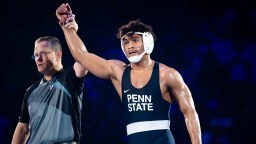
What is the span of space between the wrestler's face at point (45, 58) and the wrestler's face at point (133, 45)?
0.61m

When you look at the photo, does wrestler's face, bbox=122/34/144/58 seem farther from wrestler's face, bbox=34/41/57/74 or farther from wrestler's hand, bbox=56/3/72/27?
wrestler's face, bbox=34/41/57/74

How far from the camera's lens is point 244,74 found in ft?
13.8

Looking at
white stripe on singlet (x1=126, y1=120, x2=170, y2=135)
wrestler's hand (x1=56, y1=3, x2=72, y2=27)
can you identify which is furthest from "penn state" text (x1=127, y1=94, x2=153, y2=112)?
wrestler's hand (x1=56, y1=3, x2=72, y2=27)

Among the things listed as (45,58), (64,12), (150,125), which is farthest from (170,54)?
(150,125)

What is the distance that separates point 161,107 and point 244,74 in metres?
2.00

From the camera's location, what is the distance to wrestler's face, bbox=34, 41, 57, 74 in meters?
2.91

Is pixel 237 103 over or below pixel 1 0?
below

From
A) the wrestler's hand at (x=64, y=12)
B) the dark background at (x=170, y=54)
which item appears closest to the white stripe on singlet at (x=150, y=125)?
the wrestler's hand at (x=64, y=12)

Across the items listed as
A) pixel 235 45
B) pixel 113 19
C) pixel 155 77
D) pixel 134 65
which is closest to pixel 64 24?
pixel 134 65

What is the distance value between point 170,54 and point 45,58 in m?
1.82

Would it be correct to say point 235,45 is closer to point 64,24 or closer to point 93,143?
point 93,143

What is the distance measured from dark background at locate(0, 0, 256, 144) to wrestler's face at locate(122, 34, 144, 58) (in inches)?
70.7

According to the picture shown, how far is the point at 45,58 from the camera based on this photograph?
292 cm

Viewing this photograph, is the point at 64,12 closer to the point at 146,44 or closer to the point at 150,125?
the point at 146,44
